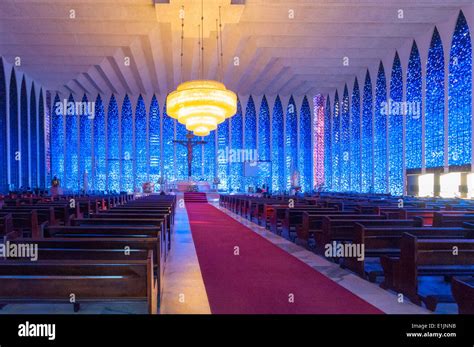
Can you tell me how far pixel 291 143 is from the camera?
2553cm

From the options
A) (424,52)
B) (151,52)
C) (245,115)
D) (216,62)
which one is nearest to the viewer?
(424,52)

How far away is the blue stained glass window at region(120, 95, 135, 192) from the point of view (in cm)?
2470

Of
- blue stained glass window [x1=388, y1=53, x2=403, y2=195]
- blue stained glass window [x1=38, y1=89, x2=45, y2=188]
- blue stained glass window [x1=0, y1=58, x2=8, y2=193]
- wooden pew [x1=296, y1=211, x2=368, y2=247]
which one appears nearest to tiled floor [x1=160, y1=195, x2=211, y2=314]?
wooden pew [x1=296, y1=211, x2=368, y2=247]

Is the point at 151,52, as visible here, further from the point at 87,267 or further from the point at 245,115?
the point at 87,267

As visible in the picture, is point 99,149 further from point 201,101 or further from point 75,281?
point 75,281

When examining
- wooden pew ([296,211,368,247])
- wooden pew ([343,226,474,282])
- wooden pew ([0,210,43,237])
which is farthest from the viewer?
wooden pew ([296,211,368,247])

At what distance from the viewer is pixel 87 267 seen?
2275 millimetres

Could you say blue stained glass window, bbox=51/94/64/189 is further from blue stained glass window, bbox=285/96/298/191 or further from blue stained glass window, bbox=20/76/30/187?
blue stained glass window, bbox=285/96/298/191

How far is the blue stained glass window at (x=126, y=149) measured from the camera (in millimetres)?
24703

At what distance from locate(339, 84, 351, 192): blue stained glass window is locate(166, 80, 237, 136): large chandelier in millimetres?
12555

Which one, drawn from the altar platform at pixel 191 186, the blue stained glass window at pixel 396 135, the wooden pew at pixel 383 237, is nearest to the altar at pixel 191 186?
the altar platform at pixel 191 186

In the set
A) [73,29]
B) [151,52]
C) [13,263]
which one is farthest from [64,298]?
[151,52]
